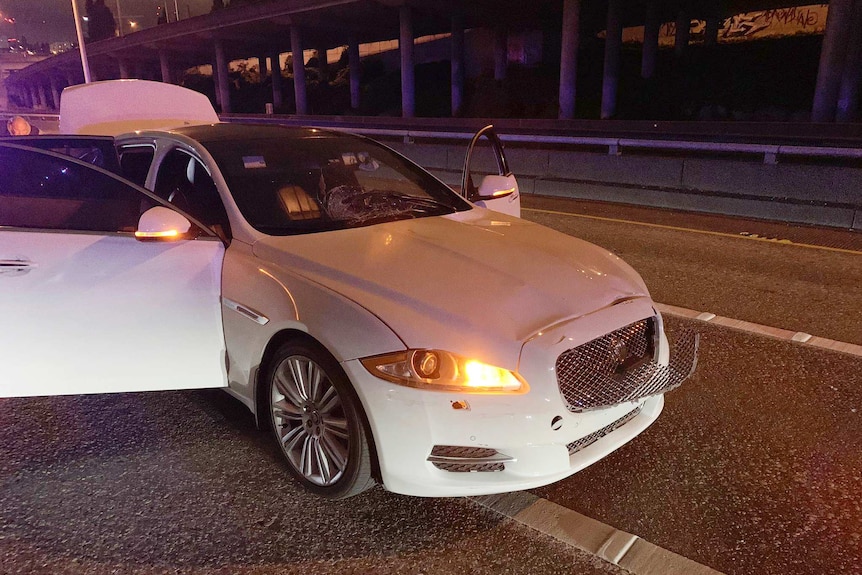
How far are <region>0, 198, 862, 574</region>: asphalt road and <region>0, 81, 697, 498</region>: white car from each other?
253 millimetres

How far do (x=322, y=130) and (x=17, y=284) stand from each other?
7.48 feet

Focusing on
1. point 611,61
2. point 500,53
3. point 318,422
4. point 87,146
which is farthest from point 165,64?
point 318,422

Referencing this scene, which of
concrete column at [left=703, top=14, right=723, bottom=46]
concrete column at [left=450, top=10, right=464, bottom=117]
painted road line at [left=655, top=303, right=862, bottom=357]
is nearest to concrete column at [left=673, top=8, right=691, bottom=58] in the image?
concrete column at [left=703, top=14, right=723, bottom=46]

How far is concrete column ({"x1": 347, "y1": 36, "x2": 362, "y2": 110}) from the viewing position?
171 ft

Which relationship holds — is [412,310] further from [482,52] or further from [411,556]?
[482,52]

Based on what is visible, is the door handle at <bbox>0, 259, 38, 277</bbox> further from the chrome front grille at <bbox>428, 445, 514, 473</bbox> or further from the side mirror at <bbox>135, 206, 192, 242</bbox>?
the chrome front grille at <bbox>428, 445, 514, 473</bbox>

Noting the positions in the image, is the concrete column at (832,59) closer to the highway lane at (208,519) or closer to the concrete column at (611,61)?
the concrete column at (611,61)

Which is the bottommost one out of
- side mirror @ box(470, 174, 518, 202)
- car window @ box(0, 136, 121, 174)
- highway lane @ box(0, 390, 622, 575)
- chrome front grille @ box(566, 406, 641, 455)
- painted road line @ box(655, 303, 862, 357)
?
painted road line @ box(655, 303, 862, 357)

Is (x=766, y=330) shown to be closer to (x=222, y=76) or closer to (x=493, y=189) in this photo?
(x=493, y=189)

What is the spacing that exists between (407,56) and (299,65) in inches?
447

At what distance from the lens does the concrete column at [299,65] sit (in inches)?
1798

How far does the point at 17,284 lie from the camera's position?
336cm

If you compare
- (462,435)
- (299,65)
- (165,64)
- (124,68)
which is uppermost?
(124,68)

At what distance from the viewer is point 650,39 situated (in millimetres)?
42875
